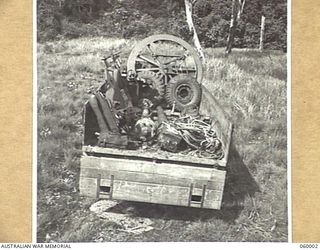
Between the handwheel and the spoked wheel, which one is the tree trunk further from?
the handwheel

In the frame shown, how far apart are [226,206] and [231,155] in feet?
1.46

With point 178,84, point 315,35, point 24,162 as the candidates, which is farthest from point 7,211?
point 315,35

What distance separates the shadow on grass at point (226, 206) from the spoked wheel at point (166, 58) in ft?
2.63

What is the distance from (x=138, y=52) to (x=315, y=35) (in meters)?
1.54

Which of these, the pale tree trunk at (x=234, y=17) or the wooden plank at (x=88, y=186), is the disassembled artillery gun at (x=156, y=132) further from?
the pale tree trunk at (x=234, y=17)

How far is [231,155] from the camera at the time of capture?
5.04m

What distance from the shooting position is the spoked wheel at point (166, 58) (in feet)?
16.6

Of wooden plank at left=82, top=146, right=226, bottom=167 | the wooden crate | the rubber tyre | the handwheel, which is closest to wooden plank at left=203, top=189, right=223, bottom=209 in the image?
the wooden crate

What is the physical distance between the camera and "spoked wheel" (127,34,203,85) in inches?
199

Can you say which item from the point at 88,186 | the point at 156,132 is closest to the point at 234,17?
the point at 156,132

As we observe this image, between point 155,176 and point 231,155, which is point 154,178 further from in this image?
point 231,155

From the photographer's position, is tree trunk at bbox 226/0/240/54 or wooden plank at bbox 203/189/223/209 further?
tree trunk at bbox 226/0/240/54

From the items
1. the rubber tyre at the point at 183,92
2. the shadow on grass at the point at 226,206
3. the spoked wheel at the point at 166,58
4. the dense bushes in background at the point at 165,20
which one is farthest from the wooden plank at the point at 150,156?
the dense bushes in background at the point at 165,20

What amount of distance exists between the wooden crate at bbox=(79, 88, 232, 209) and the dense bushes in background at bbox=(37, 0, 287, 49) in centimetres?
98
